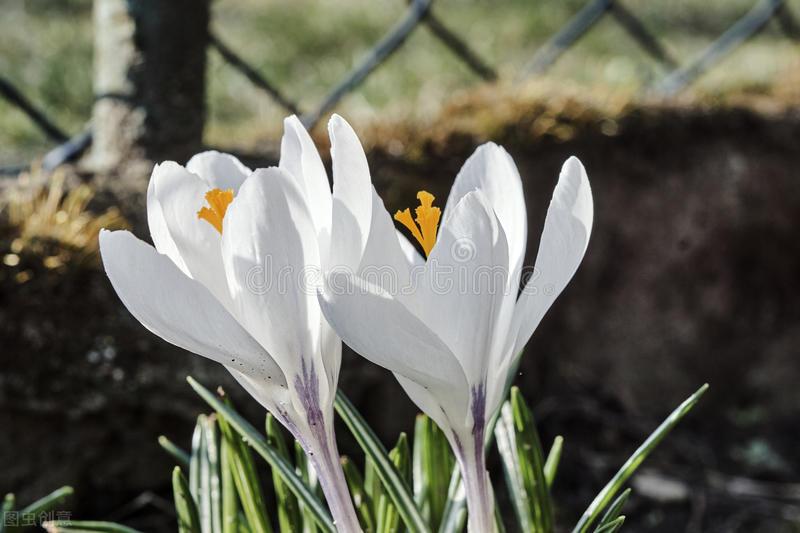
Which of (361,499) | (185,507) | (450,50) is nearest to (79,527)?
(185,507)

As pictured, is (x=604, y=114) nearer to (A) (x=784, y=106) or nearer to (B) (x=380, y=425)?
(A) (x=784, y=106)

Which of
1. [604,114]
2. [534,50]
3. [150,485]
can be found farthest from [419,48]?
[150,485]

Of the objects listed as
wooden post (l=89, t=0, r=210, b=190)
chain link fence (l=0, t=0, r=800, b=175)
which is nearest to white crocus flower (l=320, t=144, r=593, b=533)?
wooden post (l=89, t=0, r=210, b=190)

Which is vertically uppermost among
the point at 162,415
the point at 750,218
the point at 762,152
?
the point at 762,152

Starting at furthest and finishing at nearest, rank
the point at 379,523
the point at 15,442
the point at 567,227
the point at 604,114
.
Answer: the point at 604,114
the point at 15,442
the point at 379,523
the point at 567,227

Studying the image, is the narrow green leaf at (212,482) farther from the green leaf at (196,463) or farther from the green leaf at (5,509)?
the green leaf at (5,509)

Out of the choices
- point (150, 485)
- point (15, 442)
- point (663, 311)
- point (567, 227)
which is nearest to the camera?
point (567, 227)

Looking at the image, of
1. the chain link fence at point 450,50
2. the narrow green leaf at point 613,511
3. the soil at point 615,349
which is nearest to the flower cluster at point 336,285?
the narrow green leaf at point 613,511

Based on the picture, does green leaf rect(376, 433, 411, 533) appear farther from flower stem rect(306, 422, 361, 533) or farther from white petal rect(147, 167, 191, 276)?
white petal rect(147, 167, 191, 276)
